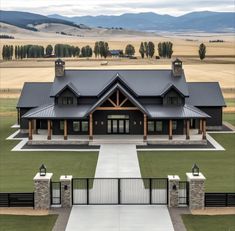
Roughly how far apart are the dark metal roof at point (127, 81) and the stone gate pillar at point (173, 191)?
79.2 ft

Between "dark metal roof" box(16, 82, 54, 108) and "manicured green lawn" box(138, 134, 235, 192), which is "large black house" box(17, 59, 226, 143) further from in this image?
"manicured green lawn" box(138, 134, 235, 192)

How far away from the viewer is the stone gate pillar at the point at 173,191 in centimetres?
2603

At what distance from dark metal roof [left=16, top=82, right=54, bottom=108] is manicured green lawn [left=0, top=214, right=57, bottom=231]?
27.9m

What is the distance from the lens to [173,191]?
86.1ft

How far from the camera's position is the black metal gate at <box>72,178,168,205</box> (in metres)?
27.0

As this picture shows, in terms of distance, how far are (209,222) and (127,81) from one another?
94.2 feet

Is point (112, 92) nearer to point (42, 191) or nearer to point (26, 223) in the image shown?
point (42, 191)

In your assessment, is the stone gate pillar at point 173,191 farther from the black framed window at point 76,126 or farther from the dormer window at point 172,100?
the dormer window at point 172,100

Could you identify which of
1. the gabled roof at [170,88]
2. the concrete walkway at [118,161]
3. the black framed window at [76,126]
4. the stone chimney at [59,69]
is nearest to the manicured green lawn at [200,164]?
the concrete walkway at [118,161]

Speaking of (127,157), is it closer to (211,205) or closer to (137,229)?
(211,205)

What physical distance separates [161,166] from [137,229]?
14439mm

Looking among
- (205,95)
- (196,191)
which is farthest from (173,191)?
(205,95)

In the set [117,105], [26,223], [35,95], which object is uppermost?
[35,95]

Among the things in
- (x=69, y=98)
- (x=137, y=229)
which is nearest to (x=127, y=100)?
(x=69, y=98)
